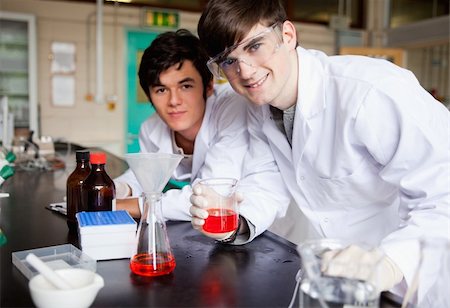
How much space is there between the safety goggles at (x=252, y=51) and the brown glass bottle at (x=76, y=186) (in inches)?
19.2

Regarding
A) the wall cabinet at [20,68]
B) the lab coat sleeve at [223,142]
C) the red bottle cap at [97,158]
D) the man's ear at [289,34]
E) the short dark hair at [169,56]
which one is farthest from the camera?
the wall cabinet at [20,68]

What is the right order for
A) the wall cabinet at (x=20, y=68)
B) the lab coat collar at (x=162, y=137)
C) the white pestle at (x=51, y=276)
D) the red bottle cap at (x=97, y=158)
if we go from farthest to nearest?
the wall cabinet at (x=20, y=68) → the lab coat collar at (x=162, y=137) → the red bottle cap at (x=97, y=158) → the white pestle at (x=51, y=276)

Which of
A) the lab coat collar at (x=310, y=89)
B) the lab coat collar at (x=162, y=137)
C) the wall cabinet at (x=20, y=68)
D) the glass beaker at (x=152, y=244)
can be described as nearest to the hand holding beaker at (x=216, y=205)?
the glass beaker at (x=152, y=244)

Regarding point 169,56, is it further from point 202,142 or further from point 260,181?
point 260,181

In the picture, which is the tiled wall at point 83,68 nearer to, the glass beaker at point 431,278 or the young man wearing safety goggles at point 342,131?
the young man wearing safety goggles at point 342,131

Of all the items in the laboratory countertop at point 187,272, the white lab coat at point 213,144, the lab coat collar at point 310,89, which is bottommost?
the laboratory countertop at point 187,272

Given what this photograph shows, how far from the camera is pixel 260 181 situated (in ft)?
4.99

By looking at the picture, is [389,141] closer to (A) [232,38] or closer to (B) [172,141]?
(A) [232,38]

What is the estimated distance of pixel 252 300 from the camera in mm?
875

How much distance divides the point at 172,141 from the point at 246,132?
446 millimetres

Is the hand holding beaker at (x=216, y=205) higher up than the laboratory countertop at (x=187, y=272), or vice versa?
the hand holding beaker at (x=216, y=205)

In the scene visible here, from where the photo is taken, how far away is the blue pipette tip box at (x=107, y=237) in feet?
3.42

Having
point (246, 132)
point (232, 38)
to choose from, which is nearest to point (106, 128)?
point (246, 132)

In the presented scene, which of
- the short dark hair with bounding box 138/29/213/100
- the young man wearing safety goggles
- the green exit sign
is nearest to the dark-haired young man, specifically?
the short dark hair with bounding box 138/29/213/100
